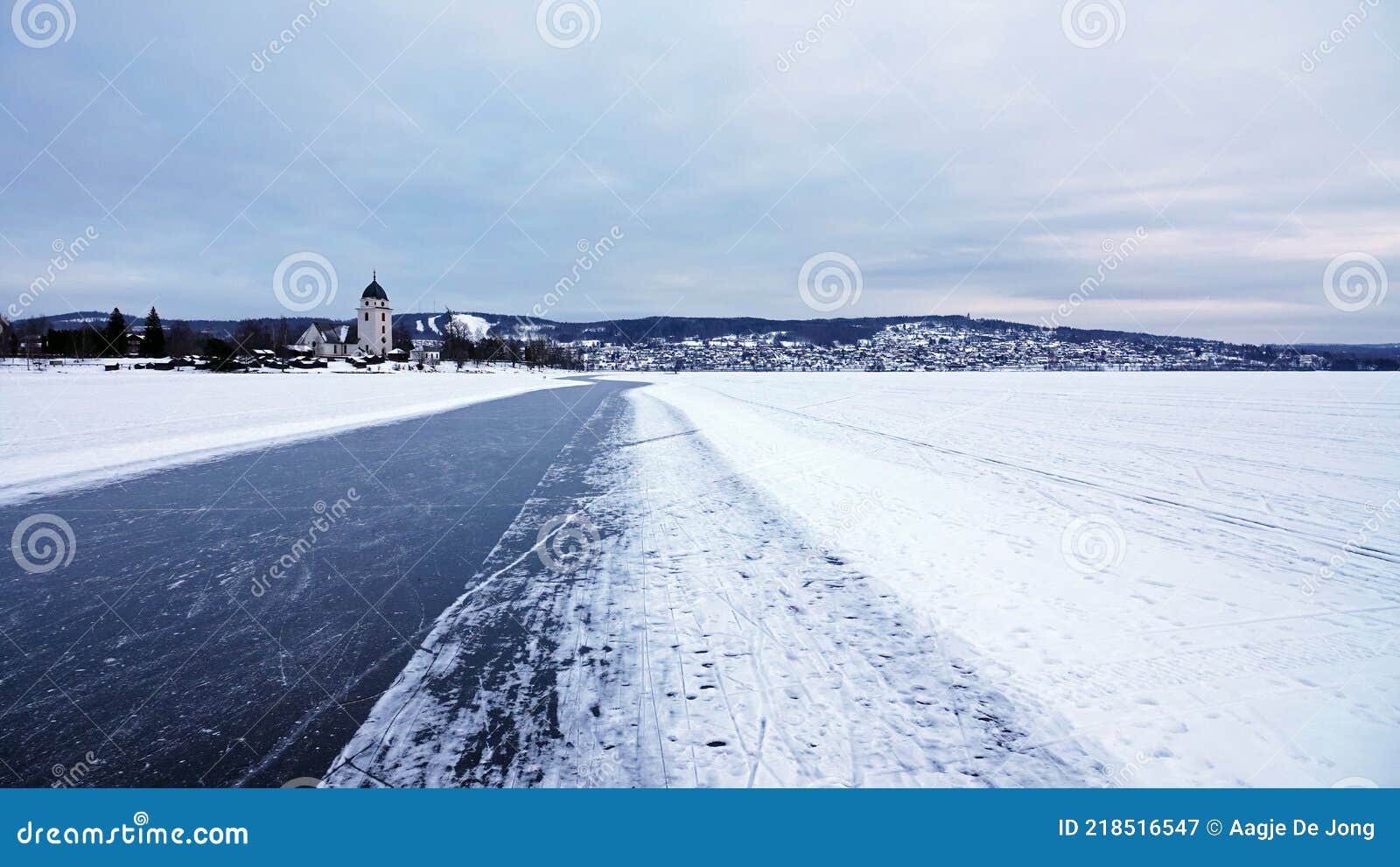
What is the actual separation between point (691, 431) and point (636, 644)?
14.9 m

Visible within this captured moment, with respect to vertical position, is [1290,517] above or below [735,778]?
above

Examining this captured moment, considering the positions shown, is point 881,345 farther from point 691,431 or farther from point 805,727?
point 805,727

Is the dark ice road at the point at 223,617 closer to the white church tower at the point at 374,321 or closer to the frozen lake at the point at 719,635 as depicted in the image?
the frozen lake at the point at 719,635

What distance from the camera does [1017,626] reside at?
4.79 m

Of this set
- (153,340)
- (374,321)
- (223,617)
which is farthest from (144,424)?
(374,321)

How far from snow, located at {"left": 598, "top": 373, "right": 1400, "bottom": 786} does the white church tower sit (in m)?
137

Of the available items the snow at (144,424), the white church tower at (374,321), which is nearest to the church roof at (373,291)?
the white church tower at (374,321)

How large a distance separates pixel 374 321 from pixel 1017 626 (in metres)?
146

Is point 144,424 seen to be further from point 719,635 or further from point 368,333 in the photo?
point 368,333

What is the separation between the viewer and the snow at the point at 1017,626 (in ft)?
10.4

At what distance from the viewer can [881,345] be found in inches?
5556

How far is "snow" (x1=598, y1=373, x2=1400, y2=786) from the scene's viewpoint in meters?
3.18

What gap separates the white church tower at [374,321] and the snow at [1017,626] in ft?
448
